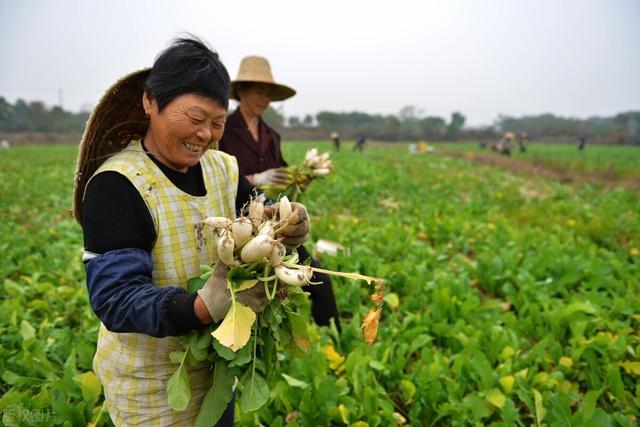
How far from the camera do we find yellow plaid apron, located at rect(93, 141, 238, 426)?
124 centimetres

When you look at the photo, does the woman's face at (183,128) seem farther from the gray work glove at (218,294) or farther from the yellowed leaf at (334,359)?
the yellowed leaf at (334,359)

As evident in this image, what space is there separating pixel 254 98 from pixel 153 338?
7.18 ft

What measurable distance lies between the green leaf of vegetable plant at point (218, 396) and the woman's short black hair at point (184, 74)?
80 centimetres

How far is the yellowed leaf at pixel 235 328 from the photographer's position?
994 millimetres

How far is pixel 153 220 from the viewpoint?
1217 mm

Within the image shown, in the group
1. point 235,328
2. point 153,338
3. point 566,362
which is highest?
point 235,328

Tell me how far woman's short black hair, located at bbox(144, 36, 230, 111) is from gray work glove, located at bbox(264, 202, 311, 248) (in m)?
0.37

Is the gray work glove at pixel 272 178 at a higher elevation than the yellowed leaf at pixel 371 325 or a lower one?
higher

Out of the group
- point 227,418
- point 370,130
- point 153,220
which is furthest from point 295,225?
point 370,130

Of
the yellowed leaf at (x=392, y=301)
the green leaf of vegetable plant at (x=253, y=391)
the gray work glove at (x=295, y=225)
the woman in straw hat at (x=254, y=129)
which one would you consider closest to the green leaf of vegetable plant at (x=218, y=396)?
the green leaf of vegetable plant at (x=253, y=391)

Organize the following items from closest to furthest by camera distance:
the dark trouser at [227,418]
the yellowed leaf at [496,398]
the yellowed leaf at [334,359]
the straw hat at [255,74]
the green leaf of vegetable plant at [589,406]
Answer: the dark trouser at [227,418], the green leaf of vegetable plant at [589,406], the yellowed leaf at [496,398], the yellowed leaf at [334,359], the straw hat at [255,74]

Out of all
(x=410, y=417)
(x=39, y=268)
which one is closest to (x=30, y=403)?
(x=410, y=417)

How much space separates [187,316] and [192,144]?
0.53 metres

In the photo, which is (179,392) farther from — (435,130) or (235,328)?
(435,130)
